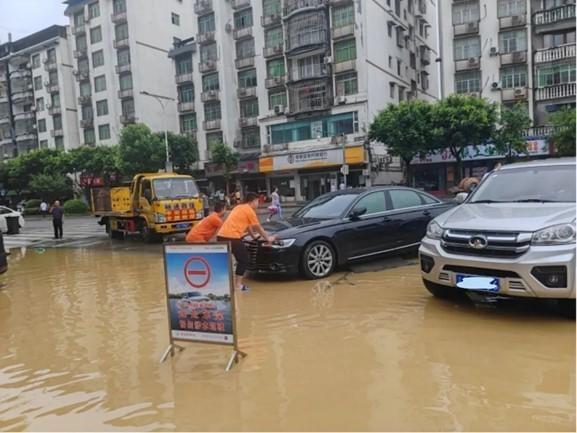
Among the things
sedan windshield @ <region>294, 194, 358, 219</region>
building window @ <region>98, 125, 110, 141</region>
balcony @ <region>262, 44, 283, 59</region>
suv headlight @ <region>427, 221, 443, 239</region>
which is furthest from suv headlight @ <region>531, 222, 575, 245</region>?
building window @ <region>98, 125, 110, 141</region>

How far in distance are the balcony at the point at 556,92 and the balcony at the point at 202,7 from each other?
30080mm

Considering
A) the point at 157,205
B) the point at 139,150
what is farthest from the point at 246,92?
the point at 157,205

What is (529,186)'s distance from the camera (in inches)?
237

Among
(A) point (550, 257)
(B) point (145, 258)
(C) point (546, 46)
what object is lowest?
(B) point (145, 258)

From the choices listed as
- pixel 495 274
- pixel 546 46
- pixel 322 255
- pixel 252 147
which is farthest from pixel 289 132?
pixel 495 274

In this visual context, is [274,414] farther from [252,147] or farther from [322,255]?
[252,147]

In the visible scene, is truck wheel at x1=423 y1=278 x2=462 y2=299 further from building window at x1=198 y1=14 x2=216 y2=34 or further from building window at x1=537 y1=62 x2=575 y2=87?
building window at x1=198 y1=14 x2=216 y2=34

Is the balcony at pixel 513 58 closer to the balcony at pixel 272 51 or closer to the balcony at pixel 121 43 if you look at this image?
the balcony at pixel 272 51

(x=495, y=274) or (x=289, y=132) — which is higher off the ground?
(x=289, y=132)

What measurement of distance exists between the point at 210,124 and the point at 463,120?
25.5 m

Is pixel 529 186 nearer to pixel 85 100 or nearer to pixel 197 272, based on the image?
pixel 197 272

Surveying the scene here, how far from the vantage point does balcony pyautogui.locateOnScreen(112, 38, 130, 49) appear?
53.4m

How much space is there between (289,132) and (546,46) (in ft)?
68.5

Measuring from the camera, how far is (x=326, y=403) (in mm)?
3572
